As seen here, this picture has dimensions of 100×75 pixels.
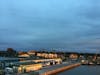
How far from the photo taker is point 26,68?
307ft

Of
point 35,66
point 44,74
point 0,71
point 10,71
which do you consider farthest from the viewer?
point 35,66

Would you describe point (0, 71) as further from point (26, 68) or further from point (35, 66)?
point (35, 66)

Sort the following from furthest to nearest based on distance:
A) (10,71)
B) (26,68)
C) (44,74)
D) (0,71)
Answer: (26,68) < (44,74) < (10,71) < (0,71)

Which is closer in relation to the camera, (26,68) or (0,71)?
(0,71)

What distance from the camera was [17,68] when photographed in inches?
3337

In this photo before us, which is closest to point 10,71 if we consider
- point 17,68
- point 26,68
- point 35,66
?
point 17,68

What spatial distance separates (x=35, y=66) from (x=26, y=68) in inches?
524

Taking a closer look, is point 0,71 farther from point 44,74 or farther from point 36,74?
point 44,74

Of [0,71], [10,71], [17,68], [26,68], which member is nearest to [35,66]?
[26,68]

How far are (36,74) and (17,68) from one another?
38.1 feet

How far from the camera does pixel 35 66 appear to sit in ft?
350

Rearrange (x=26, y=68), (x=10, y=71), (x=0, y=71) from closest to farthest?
(x=0, y=71) → (x=10, y=71) → (x=26, y=68)

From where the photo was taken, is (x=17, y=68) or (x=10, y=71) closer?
(x=10, y=71)

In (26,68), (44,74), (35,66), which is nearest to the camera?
(44,74)
